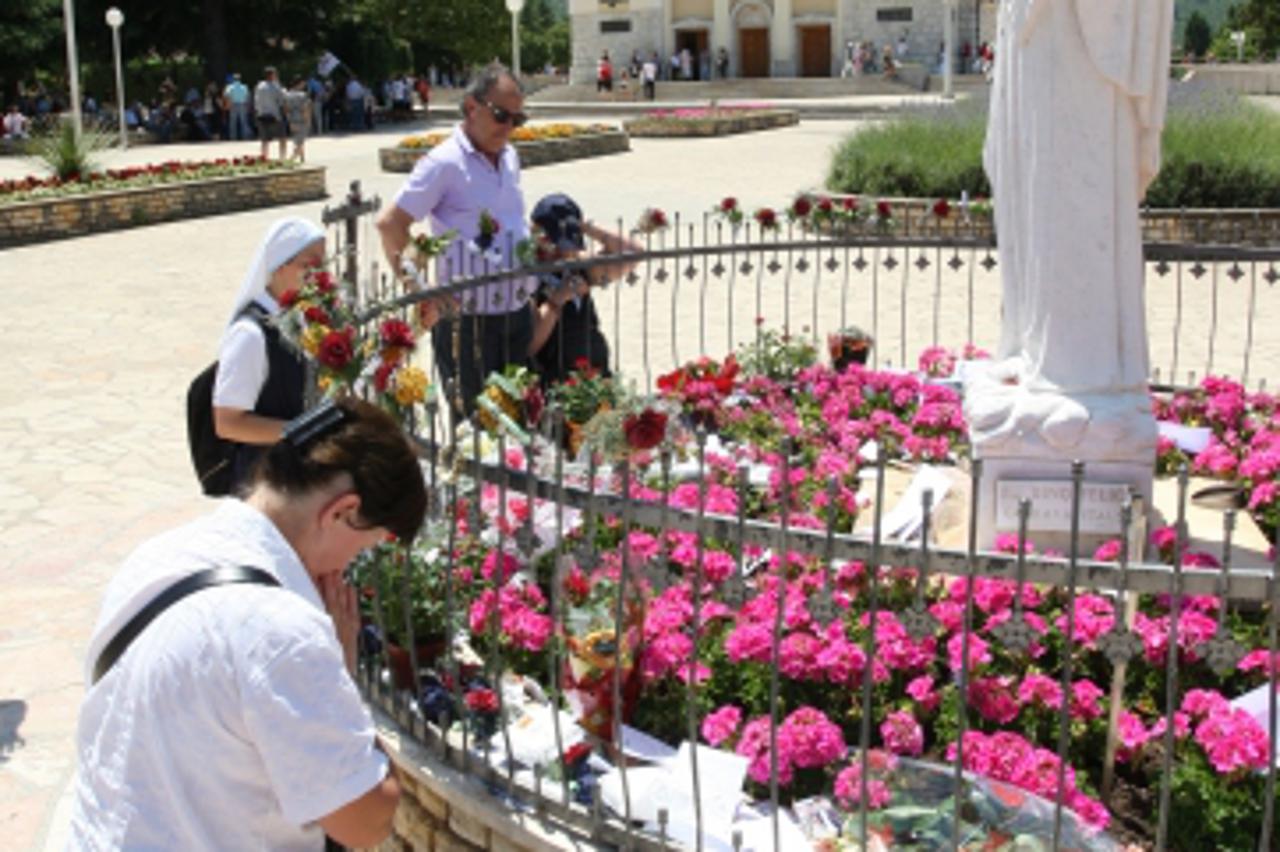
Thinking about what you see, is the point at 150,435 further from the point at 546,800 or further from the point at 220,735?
the point at 220,735

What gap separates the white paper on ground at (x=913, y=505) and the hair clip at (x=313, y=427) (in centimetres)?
308

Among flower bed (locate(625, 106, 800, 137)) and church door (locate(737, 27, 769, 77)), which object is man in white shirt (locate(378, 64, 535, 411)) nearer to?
flower bed (locate(625, 106, 800, 137))

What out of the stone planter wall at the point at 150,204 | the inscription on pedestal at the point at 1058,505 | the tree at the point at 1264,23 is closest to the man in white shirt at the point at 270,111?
the stone planter wall at the point at 150,204

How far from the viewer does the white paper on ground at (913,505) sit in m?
5.36

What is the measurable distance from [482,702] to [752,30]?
61.6 metres

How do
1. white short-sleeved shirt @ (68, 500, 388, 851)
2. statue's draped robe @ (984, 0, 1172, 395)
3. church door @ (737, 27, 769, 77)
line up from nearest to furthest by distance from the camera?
white short-sleeved shirt @ (68, 500, 388, 851)
statue's draped robe @ (984, 0, 1172, 395)
church door @ (737, 27, 769, 77)

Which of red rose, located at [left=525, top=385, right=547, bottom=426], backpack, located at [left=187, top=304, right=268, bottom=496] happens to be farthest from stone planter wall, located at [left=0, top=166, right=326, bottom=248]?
backpack, located at [left=187, top=304, right=268, bottom=496]

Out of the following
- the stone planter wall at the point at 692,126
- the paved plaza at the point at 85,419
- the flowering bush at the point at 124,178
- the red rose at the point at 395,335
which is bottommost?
the paved plaza at the point at 85,419

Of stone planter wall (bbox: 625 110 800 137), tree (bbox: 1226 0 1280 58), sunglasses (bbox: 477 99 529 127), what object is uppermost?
tree (bbox: 1226 0 1280 58)

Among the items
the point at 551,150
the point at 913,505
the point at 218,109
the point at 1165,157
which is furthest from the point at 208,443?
the point at 218,109

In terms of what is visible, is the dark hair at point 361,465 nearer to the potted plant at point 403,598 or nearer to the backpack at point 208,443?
the potted plant at point 403,598

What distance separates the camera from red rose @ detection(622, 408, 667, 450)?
4.45 m

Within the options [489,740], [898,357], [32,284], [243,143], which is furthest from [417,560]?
[243,143]

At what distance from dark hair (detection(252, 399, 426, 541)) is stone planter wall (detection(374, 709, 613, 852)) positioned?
4.37 feet
